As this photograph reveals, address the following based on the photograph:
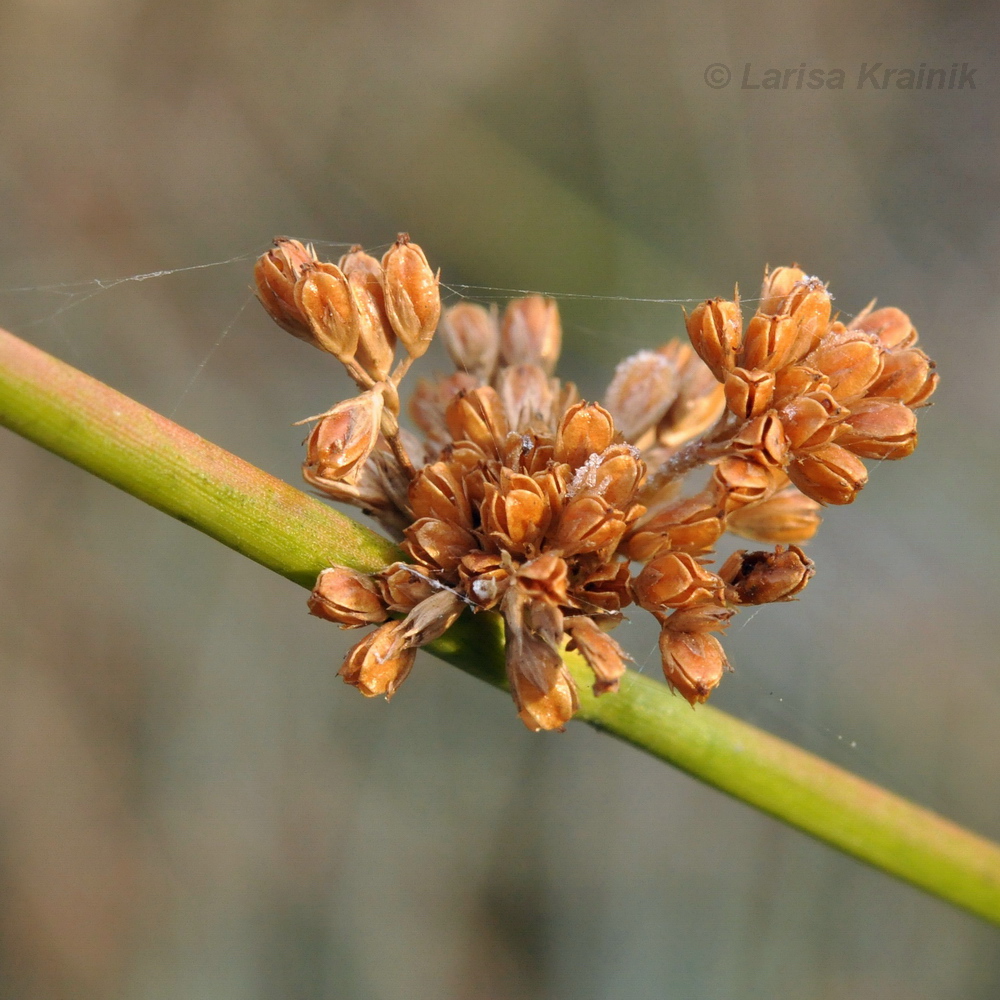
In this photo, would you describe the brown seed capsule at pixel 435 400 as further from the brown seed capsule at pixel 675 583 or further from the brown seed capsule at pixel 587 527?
the brown seed capsule at pixel 675 583

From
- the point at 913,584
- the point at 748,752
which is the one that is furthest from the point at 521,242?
the point at 748,752

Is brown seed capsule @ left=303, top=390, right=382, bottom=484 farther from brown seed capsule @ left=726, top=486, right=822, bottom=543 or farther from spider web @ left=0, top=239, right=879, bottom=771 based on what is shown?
spider web @ left=0, top=239, right=879, bottom=771

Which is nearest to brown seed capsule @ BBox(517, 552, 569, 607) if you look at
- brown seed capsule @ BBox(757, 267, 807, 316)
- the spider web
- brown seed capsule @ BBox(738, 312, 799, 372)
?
brown seed capsule @ BBox(738, 312, 799, 372)

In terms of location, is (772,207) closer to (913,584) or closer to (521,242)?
(521,242)

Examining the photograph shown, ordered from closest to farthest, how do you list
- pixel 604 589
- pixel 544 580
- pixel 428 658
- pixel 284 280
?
1. pixel 544 580
2. pixel 604 589
3. pixel 284 280
4. pixel 428 658

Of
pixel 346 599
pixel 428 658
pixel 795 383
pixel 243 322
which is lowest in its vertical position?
pixel 428 658

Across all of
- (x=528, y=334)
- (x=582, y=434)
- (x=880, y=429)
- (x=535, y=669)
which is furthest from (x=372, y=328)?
(x=880, y=429)

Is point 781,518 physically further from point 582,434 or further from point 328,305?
point 328,305
